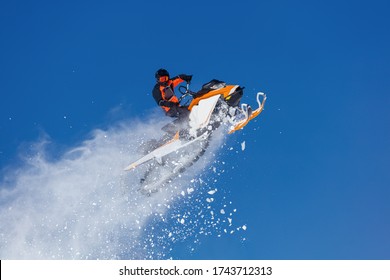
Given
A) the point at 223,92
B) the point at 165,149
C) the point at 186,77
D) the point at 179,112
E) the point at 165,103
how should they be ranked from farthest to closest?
the point at 165,149
the point at 179,112
the point at 165,103
the point at 186,77
the point at 223,92

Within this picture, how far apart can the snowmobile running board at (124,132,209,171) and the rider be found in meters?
1.18

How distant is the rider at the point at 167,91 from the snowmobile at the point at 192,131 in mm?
241

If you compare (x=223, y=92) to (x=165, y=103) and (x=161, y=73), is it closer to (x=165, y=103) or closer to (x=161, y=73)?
(x=165, y=103)

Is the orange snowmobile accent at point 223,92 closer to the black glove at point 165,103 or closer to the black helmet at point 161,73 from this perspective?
the black glove at point 165,103

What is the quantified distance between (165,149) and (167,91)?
92.8 inches

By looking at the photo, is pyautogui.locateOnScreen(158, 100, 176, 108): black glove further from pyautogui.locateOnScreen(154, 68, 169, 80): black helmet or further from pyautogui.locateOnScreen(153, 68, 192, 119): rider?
pyautogui.locateOnScreen(154, 68, 169, 80): black helmet

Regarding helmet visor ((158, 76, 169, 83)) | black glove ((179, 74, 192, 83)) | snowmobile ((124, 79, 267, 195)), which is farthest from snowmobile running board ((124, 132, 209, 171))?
helmet visor ((158, 76, 169, 83))

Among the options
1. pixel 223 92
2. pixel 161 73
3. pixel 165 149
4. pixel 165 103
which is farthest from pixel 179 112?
pixel 165 149

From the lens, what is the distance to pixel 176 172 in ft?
58.0

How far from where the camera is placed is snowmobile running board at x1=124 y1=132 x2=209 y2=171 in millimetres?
16453

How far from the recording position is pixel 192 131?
15930mm
